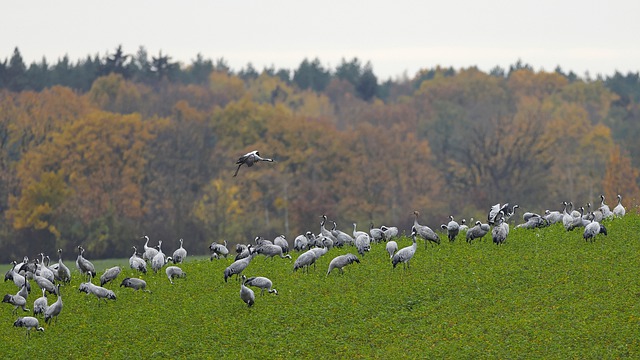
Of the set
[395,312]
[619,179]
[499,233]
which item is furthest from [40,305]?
[619,179]

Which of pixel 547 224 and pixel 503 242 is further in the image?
pixel 547 224

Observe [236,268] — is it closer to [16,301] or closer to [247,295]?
[247,295]

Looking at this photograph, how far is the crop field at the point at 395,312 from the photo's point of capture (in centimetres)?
3469

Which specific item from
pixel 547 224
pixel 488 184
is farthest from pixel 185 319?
pixel 488 184

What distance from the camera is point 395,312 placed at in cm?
3812

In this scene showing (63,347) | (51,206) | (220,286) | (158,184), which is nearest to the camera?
(63,347)

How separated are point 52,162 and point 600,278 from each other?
80048 mm

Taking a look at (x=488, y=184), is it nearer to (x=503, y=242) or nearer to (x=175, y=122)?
(x=175, y=122)

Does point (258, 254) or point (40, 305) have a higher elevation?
point (40, 305)

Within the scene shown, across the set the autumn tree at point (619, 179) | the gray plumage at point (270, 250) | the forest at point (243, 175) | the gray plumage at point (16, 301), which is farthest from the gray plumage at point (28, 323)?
the autumn tree at point (619, 179)

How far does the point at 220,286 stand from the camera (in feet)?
143

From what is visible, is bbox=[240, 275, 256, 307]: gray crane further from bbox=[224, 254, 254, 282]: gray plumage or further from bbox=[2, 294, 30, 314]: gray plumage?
bbox=[2, 294, 30, 314]: gray plumage

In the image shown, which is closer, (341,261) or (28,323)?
(28,323)

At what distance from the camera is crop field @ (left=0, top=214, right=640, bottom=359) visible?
34.7 meters
